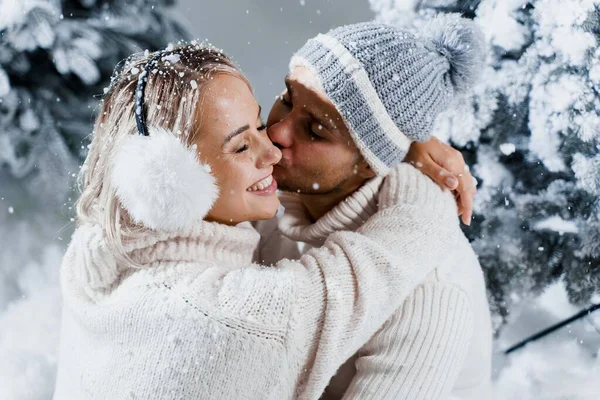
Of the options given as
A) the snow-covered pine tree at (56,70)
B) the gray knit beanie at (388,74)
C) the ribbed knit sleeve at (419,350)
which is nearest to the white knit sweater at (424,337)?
the ribbed knit sleeve at (419,350)

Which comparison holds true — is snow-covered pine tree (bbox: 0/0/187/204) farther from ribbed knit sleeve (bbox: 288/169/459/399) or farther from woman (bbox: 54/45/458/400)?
ribbed knit sleeve (bbox: 288/169/459/399)

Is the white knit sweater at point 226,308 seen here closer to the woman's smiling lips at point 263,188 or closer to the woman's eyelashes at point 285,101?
the woman's smiling lips at point 263,188

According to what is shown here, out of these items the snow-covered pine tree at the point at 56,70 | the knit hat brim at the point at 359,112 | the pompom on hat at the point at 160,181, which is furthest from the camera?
the snow-covered pine tree at the point at 56,70

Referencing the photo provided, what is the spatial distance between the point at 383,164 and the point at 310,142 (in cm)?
17

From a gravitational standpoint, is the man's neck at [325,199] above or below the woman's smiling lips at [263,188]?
below

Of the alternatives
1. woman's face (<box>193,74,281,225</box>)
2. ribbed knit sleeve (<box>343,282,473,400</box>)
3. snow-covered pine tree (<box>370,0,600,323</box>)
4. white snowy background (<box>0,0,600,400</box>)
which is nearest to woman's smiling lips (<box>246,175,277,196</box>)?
woman's face (<box>193,74,281,225</box>)

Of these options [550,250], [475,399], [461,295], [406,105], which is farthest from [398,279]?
[550,250]

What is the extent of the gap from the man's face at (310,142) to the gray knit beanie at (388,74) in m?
0.03

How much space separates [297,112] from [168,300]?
1.73 feet

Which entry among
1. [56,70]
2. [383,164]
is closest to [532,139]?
[383,164]

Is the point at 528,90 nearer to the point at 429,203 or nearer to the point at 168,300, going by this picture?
the point at 429,203

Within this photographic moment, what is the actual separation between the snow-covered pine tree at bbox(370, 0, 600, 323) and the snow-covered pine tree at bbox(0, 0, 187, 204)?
69 centimetres

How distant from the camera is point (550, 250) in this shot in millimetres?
1675

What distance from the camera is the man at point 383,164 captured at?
1.14m
